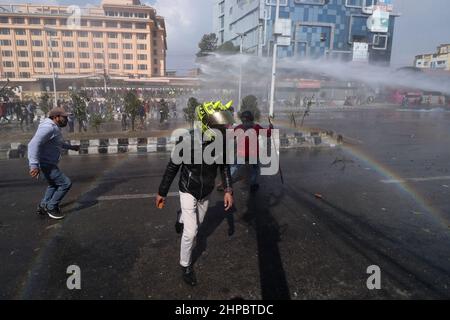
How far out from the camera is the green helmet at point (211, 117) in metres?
3.71

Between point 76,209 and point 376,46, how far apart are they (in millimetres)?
74239

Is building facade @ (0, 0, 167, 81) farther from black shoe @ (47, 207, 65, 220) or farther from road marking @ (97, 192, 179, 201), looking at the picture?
black shoe @ (47, 207, 65, 220)

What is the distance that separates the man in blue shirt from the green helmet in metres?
2.84

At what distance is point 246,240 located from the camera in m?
4.63

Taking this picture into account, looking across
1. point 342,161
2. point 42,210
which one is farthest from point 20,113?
point 342,161

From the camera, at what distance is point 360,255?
4.18 metres

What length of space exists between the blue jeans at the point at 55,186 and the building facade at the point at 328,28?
A: 57.3 m

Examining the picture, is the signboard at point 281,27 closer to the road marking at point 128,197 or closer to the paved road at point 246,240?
the paved road at point 246,240

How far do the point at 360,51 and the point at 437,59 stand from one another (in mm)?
24147

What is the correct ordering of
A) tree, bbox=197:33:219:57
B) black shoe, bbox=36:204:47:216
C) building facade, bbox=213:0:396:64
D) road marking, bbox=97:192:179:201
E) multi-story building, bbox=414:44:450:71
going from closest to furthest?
black shoe, bbox=36:204:47:216 < road marking, bbox=97:192:179:201 < building facade, bbox=213:0:396:64 < multi-story building, bbox=414:44:450:71 < tree, bbox=197:33:219:57

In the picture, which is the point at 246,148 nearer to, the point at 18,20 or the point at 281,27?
the point at 281,27

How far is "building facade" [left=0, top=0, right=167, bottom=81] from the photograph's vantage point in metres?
72.9

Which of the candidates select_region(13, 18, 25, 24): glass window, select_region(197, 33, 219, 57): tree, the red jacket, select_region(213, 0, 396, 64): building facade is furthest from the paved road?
select_region(13, 18, 25, 24): glass window

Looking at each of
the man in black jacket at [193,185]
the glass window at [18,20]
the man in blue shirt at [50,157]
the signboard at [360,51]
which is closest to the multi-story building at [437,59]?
the signboard at [360,51]
